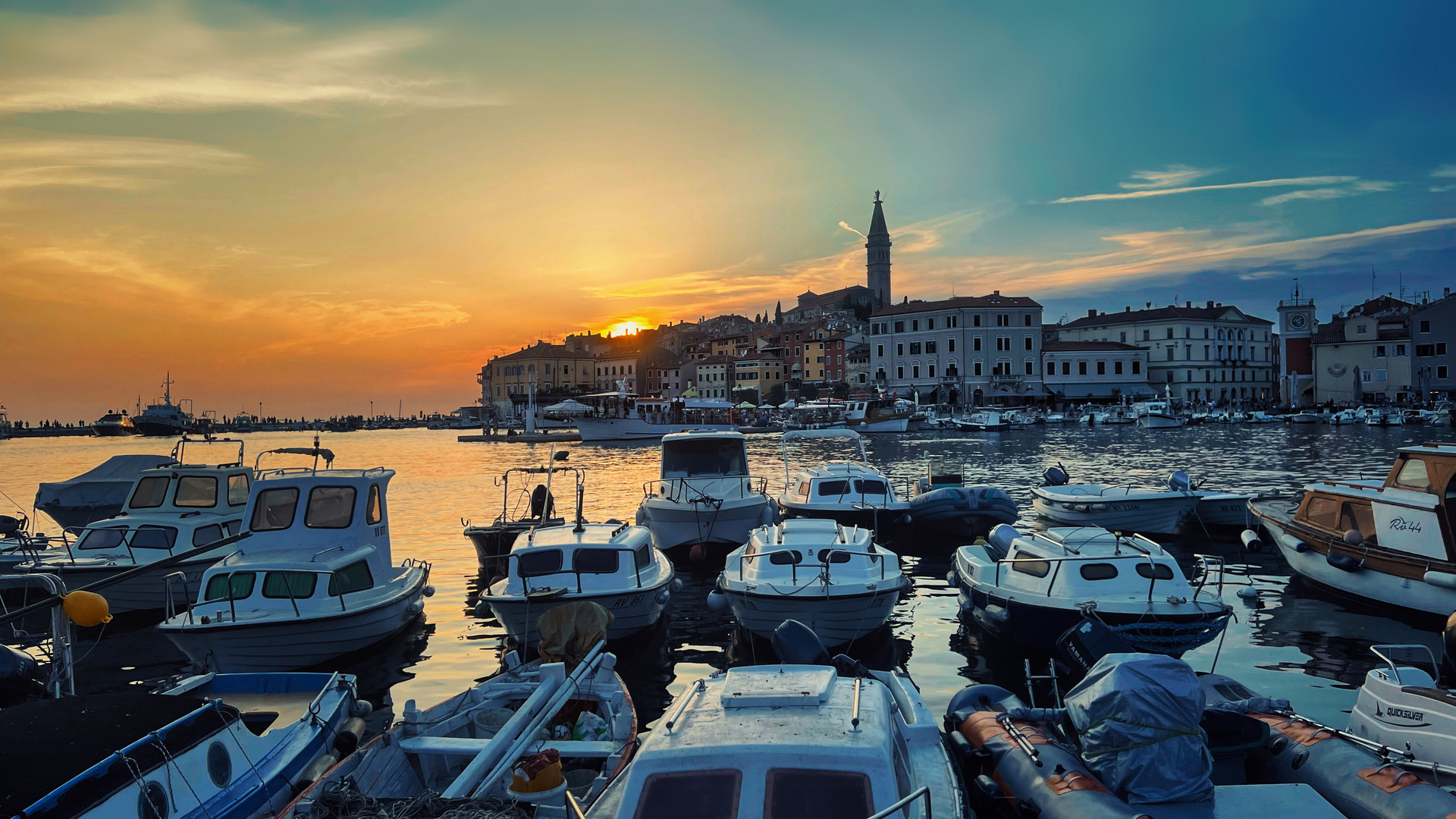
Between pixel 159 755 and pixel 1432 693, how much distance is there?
38.6 ft

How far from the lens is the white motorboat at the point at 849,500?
24.6 m

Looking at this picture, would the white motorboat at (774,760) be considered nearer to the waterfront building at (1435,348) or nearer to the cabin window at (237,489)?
the cabin window at (237,489)

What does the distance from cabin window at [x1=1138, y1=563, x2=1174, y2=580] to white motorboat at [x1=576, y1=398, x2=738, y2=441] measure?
6705 cm

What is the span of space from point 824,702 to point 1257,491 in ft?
110

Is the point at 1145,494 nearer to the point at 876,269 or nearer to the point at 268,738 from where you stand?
the point at 268,738

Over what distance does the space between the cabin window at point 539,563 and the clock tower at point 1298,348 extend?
116 m

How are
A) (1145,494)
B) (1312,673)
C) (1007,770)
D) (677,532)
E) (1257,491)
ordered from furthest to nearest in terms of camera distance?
(1257,491), (1145,494), (677,532), (1312,673), (1007,770)

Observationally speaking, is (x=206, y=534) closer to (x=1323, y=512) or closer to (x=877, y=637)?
(x=877, y=637)

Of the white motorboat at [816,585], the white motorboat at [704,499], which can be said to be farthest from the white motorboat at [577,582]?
the white motorboat at [704,499]

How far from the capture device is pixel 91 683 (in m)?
14.1

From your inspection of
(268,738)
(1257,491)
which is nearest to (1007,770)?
(268,738)

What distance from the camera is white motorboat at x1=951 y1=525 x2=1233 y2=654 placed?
40.9ft

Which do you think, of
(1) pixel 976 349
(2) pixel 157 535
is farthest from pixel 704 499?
(1) pixel 976 349

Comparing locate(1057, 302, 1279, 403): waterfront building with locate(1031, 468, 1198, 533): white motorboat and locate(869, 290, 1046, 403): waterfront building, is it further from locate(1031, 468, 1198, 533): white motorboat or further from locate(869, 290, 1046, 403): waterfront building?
locate(1031, 468, 1198, 533): white motorboat
